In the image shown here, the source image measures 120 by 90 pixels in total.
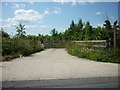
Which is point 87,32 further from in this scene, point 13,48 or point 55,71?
point 55,71

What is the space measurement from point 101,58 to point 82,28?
24.2 metres

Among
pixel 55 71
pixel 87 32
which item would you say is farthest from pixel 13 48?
pixel 87 32

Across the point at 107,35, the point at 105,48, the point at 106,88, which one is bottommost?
the point at 106,88

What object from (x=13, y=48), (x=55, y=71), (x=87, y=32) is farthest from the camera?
(x=87, y=32)

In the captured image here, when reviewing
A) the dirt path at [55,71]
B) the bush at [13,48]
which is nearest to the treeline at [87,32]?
the dirt path at [55,71]

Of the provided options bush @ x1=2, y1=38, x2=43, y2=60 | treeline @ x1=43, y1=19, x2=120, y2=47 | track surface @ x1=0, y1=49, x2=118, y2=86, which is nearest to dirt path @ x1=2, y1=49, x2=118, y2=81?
track surface @ x1=0, y1=49, x2=118, y2=86

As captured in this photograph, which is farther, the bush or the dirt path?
the bush

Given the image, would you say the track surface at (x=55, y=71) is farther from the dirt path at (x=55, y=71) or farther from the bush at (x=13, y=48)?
the bush at (x=13, y=48)

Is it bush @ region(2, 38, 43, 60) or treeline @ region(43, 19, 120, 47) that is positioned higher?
treeline @ region(43, 19, 120, 47)

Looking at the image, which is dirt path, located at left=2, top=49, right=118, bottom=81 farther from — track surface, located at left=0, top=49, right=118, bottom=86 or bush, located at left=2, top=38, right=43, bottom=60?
bush, located at left=2, top=38, right=43, bottom=60

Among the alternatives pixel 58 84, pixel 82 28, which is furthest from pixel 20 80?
pixel 82 28

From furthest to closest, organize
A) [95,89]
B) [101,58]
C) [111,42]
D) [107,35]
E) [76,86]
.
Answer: [107,35] < [111,42] < [101,58] < [76,86] < [95,89]

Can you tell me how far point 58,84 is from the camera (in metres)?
5.67

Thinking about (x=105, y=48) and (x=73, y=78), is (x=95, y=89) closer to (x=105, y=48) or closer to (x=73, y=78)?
(x=73, y=78)
